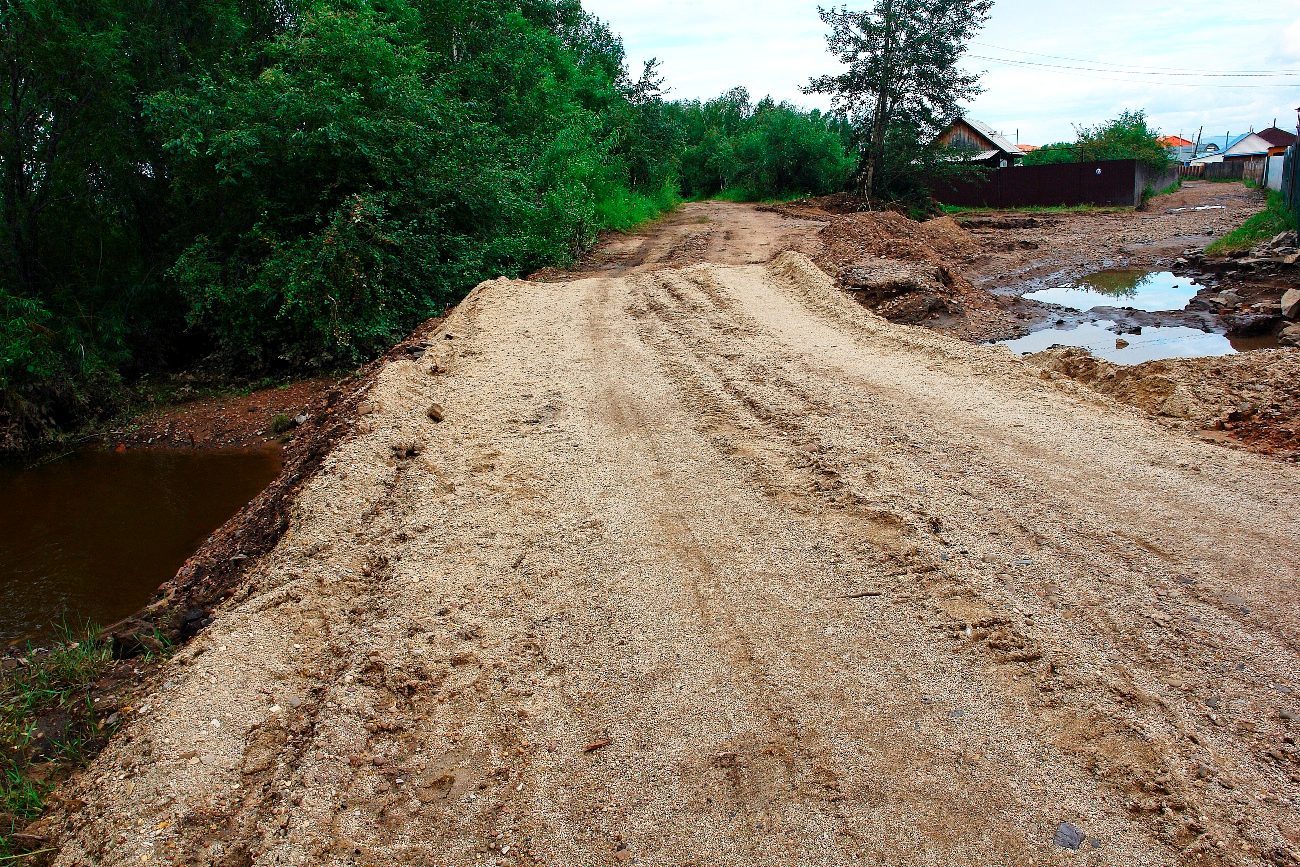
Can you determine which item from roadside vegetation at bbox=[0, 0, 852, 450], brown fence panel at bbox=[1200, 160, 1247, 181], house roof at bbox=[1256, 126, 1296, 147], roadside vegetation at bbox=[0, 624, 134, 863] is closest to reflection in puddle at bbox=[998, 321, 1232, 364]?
roadside vegetation at bbox=[0, 0, 852, 450]

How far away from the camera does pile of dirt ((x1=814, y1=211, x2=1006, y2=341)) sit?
1100cm

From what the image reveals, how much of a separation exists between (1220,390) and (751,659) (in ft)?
17.8

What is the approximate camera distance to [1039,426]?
5.65 metres

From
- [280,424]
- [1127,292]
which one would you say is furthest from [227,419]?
[1127,292]

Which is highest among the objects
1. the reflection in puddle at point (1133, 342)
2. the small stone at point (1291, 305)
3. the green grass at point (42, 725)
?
the small stone at point (1291, 305)

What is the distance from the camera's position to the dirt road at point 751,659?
2.69 m

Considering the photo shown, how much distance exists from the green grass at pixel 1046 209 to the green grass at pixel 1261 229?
11.8 metres

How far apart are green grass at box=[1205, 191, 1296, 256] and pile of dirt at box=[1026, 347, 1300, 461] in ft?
38.1

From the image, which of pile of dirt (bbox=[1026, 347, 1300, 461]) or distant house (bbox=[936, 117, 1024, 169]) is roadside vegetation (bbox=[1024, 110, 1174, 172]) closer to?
distant house (bbox=[936, 117, 1024, 169])

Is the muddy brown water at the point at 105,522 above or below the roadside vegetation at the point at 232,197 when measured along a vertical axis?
below

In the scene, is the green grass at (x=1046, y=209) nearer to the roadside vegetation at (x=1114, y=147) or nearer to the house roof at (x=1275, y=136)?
the roadside vegetation at (x=1114, y=147)

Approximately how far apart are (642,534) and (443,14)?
50.3 feet

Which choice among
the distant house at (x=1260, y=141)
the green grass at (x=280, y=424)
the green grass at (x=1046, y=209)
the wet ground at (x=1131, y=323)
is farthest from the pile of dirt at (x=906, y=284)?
the distant house at (x=1260, y=141)

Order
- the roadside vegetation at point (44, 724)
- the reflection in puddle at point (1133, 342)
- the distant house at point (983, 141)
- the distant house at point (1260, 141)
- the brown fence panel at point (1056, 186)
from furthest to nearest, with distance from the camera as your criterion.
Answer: the distant house at point (1260, 141), the distant house at point (983, 141), the brown fence panel at point (1056, 186), the reflection in puddle at point (1133, 342), the roadside vegetation at point (44, 724)
